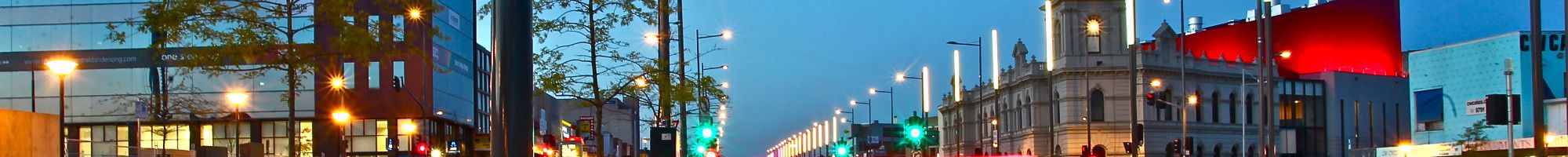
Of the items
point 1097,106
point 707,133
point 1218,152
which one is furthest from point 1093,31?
point 707,133

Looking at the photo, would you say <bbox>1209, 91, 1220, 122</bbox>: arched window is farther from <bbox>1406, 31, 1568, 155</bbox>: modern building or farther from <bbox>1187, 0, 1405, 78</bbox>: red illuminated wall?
<bbox>1406, 31, 1568, 155</bbox>: modern building

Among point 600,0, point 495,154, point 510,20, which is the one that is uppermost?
point 600,0

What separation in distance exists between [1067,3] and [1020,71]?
8490 mm

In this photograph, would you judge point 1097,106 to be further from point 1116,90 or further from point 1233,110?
point 1233,110

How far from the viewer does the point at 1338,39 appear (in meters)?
103

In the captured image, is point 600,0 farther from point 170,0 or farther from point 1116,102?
point 1116,102

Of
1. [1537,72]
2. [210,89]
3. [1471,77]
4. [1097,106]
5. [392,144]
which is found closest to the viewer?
[1537,72]

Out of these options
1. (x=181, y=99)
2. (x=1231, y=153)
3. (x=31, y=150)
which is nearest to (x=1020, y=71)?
(x=1231, y=153)

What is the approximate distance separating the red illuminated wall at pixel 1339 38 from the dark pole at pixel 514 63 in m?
92.7

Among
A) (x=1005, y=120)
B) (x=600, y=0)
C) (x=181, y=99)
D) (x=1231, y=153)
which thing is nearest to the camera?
(x=600, y=0)

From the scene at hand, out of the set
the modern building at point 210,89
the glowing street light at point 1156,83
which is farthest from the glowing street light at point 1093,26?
the modern building at point 210,89

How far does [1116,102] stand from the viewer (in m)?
99.8

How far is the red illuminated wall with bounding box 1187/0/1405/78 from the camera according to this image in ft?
335

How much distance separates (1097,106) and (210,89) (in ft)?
154
